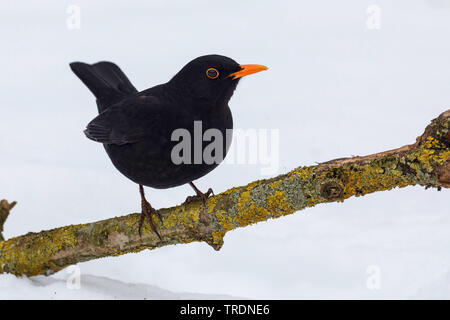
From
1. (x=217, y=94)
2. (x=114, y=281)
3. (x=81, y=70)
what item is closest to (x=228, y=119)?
(x=217, y=94)

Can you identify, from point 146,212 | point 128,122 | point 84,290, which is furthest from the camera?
point 84,290

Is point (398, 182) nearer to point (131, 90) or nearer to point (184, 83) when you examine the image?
point (184, 83)

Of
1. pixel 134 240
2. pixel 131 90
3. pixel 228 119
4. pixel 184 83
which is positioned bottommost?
pixel 134 240

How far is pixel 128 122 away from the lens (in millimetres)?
4488

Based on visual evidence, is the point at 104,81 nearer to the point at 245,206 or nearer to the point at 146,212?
the point at 146,212

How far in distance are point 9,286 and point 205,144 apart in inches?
108

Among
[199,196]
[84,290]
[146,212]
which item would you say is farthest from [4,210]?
[199,196]

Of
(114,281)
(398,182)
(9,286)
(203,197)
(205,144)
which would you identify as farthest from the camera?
(114,281)

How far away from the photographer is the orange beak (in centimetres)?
433

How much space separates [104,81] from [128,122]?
1.13m

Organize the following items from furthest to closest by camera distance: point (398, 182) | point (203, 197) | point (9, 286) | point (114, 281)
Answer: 1. point (114, 281)
2. point (9, 286)
3. point (203, 197)
4. point (398, 182)

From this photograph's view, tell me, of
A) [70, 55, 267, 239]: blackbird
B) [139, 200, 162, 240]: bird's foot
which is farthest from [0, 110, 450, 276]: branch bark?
[70, 55, 267, 239]: blackbird

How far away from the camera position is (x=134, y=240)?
4805 mm
